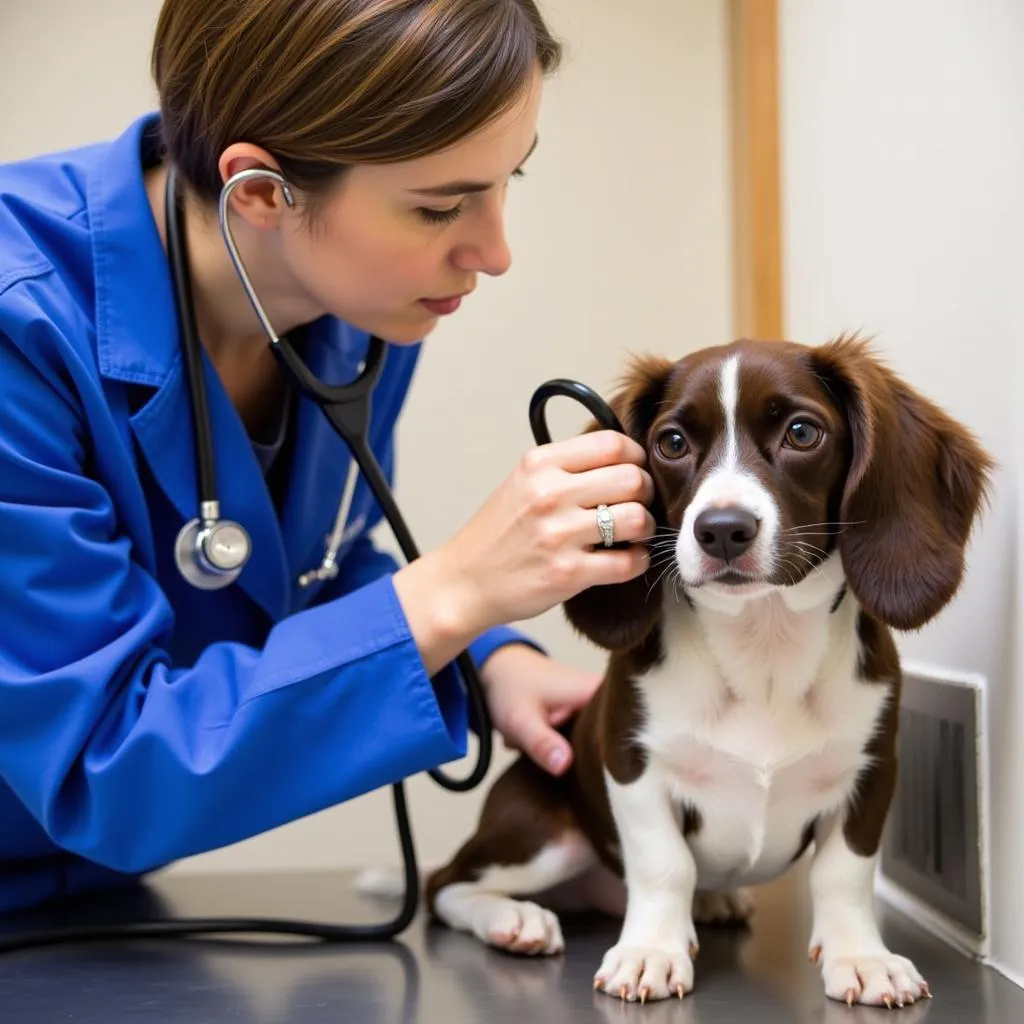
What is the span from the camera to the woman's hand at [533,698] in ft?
4.03

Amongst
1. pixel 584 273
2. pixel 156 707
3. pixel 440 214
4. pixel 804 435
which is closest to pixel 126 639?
pixel 156 707

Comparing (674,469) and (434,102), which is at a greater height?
(434,102)

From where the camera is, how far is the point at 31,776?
3.32 feet

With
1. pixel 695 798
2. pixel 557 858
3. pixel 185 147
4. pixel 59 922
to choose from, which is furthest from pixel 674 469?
pixel 59 922

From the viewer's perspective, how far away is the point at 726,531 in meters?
0.88

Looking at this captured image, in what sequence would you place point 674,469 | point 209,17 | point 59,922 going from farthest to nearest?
point 59,922 → point 209,17 → point 674,469

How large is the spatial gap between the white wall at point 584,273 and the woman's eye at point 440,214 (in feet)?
4.27

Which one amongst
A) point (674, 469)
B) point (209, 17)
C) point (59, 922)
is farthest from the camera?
point (59, 922)

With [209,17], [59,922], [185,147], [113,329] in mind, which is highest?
[209,17]

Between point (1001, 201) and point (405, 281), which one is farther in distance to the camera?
point (405, 281)

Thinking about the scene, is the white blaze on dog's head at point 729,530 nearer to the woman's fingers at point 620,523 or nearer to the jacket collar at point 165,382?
the woman's fingers at point 620,523

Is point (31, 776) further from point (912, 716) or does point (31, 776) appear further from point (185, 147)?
point (912, 716)

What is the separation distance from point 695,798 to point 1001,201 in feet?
1.74

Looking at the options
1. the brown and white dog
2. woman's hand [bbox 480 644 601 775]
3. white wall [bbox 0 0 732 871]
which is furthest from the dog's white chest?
white wall [bbox 0 0 732 871]
